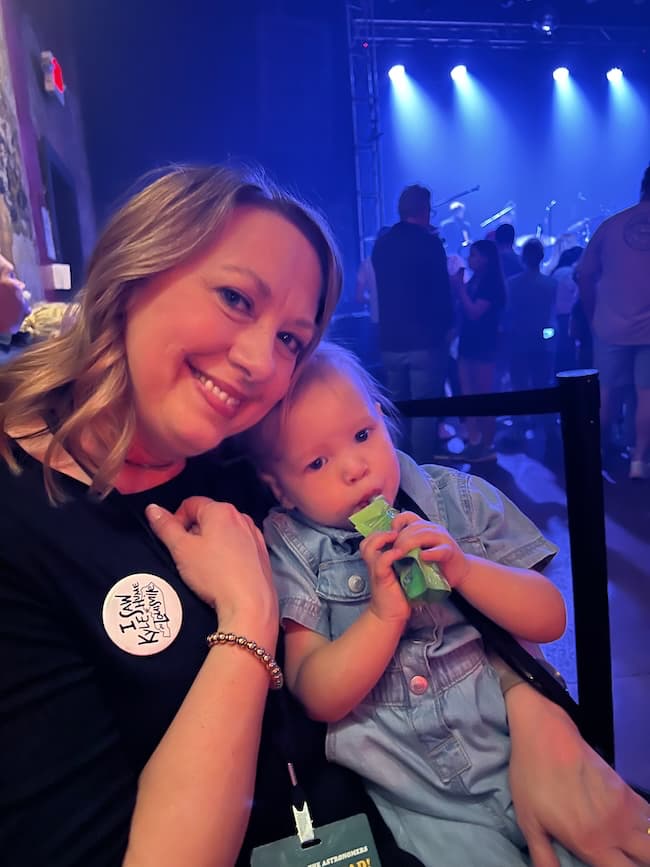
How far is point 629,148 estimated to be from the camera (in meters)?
9.68

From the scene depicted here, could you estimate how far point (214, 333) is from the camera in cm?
78

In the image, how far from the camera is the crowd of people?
3.46 m

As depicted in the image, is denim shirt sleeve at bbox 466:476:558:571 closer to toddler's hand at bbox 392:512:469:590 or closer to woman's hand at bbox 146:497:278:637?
toddler's hand at bbox 392:512:469:590

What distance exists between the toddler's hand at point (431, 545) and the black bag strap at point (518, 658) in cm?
8

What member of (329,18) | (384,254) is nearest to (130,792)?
(384,254)

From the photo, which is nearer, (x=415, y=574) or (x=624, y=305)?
(x=415, y=574)

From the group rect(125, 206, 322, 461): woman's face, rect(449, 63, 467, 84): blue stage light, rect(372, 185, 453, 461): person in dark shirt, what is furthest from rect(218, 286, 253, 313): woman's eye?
rect(449, 63, 467, 84): blue stage light

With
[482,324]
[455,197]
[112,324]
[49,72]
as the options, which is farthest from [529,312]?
[455,197]

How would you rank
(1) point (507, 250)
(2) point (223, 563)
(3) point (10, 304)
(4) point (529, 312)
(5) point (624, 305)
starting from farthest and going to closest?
1. (1) point (507, 250)
2. (4) point (529, 312)
3. (5) point (624, 305)
4. (3) point (10, 304)
5. (2) point (223, 563)

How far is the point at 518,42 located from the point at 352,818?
9292 millimetres

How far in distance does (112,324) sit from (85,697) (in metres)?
0.45

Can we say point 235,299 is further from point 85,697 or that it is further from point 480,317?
point 480,317

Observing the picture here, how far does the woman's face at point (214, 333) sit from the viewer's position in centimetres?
77

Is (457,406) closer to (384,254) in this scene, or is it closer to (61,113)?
(384,254)
